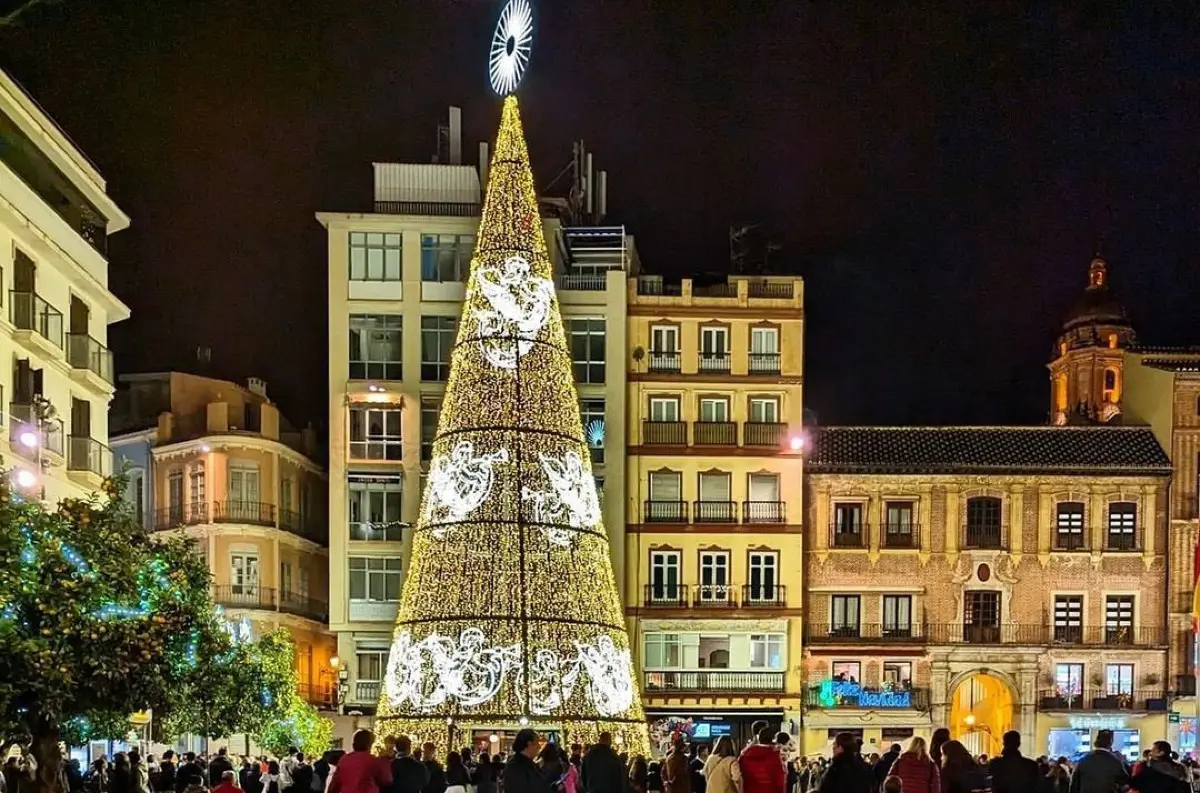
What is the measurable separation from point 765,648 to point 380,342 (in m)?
14.4

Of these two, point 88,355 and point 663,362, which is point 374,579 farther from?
point 88,355

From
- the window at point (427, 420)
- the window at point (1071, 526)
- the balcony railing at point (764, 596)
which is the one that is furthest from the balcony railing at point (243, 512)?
the window at point (1071, 526)

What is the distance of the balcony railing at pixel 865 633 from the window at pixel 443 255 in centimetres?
1492

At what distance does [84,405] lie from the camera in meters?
42.7

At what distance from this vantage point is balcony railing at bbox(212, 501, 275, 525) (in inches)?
2279

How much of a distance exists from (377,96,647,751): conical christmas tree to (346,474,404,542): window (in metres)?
18.1

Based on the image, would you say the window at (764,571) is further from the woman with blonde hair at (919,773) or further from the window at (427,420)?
the woman with blonde hair at (919,773)

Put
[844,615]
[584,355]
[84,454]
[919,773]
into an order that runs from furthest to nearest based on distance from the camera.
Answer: [844,615] < [584,355] < [84,454] < [919,773]

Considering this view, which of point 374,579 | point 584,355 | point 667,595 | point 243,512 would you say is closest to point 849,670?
point 667,595

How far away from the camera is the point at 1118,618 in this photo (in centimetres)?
5941

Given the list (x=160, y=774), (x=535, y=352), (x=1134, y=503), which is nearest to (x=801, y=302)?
(x=1134, y=503)

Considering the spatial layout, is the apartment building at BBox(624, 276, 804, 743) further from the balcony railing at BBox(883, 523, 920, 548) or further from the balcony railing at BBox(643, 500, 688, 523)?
the balcony railing at BBox(883, 523, 920, 548)

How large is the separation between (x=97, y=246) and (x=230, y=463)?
48.7 feet

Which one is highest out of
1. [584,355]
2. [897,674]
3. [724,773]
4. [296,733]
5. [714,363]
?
[584,355]
